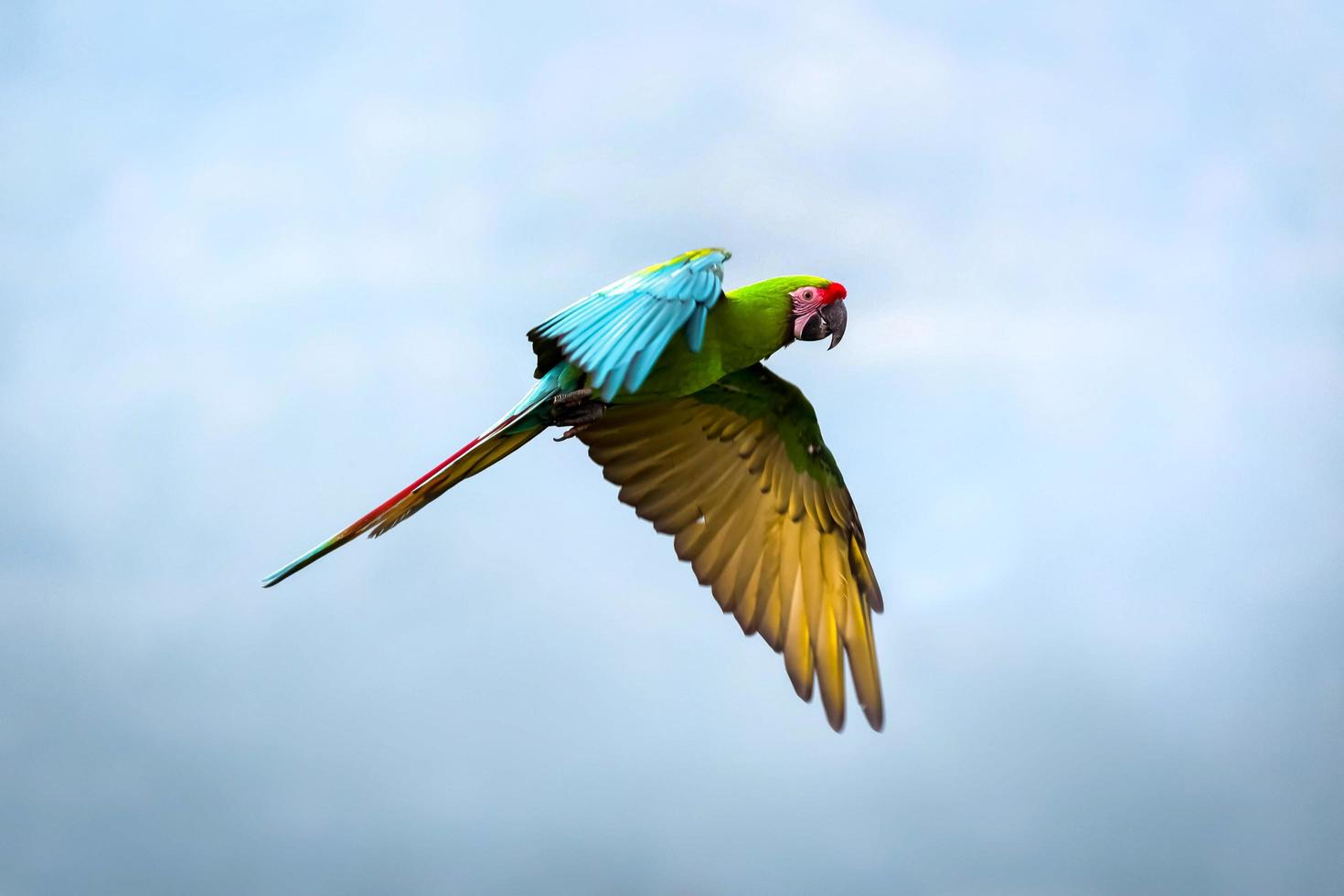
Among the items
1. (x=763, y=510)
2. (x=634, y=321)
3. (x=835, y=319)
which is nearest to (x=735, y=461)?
(x=763, y=510)

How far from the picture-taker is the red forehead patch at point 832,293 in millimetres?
7055

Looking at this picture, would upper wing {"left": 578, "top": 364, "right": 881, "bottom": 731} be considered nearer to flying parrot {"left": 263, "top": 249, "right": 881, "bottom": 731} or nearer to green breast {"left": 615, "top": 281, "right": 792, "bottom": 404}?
flying parrot {"left": 263, "top": 249, "right": 881, "bottom": 731}

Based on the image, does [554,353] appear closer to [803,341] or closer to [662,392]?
[662,392]

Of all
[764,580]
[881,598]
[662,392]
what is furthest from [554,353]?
[881,598]

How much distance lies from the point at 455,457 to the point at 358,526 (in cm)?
55

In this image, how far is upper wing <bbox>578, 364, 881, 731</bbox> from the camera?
7.29 meters

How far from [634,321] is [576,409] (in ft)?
3.29

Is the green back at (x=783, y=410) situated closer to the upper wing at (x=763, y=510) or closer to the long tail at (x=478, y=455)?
the upper wing at (x=763, y=510)

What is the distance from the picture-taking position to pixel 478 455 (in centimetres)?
661

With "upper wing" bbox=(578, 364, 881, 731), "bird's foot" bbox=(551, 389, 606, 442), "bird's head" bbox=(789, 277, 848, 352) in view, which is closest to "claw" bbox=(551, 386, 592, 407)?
"bird's foot" bbox=(551, 389, 606, 442)

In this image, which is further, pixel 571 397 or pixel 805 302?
pixel 805 302

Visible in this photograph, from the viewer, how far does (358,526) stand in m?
6.19

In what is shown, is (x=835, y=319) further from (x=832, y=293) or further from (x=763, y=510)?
(x=763, y=510)

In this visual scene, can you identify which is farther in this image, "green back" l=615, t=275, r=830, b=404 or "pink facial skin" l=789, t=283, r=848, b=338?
"pink facial skin" l=789, t=283, r=848, b=338
